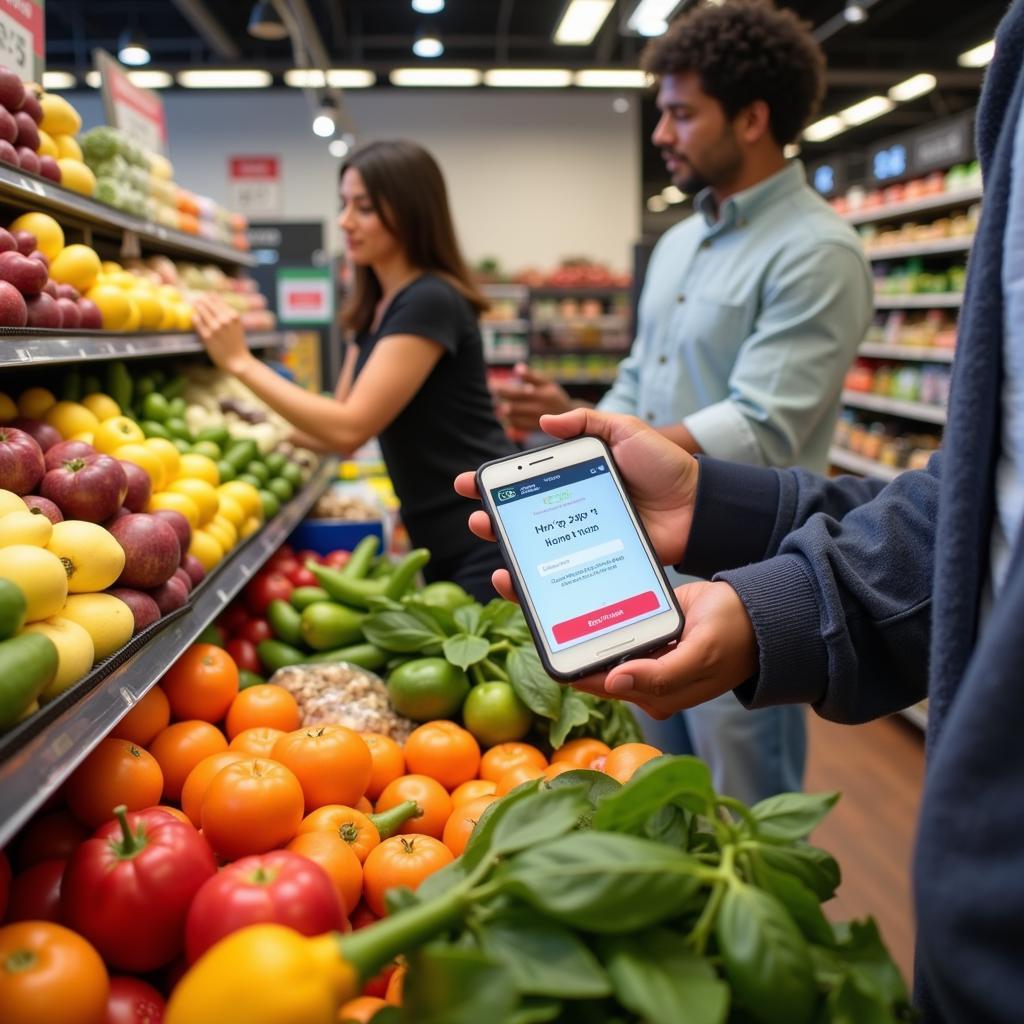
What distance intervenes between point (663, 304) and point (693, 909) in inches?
85.0

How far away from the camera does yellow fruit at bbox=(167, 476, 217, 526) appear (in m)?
1.75

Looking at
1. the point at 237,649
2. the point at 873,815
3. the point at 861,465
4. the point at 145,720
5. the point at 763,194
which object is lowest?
the point at 873,815

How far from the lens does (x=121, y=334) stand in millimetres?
1876

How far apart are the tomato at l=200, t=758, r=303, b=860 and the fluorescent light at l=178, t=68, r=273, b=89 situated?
418 inches

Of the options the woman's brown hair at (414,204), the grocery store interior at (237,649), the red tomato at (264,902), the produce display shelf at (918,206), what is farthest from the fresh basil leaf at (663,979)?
the produce display shelf at (918,206)

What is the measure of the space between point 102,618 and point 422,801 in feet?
1.58

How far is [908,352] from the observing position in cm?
514

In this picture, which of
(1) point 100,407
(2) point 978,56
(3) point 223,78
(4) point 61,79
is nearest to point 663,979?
(1) point 100,407

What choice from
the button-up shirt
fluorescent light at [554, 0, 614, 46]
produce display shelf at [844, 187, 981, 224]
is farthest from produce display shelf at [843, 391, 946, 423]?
fluorescent light at [554, 0, 614, 46]

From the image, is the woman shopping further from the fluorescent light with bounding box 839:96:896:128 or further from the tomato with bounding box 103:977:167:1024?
the fluorescent light with bounding box 839:96:896:128

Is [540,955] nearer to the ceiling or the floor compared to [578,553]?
nearer to the floor

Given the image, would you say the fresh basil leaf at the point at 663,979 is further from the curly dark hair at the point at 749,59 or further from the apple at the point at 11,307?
the curly dark hair at the point at 749,59

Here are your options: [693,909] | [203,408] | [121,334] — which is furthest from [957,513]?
[203,408]

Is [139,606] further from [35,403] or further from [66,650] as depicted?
[35,403]
